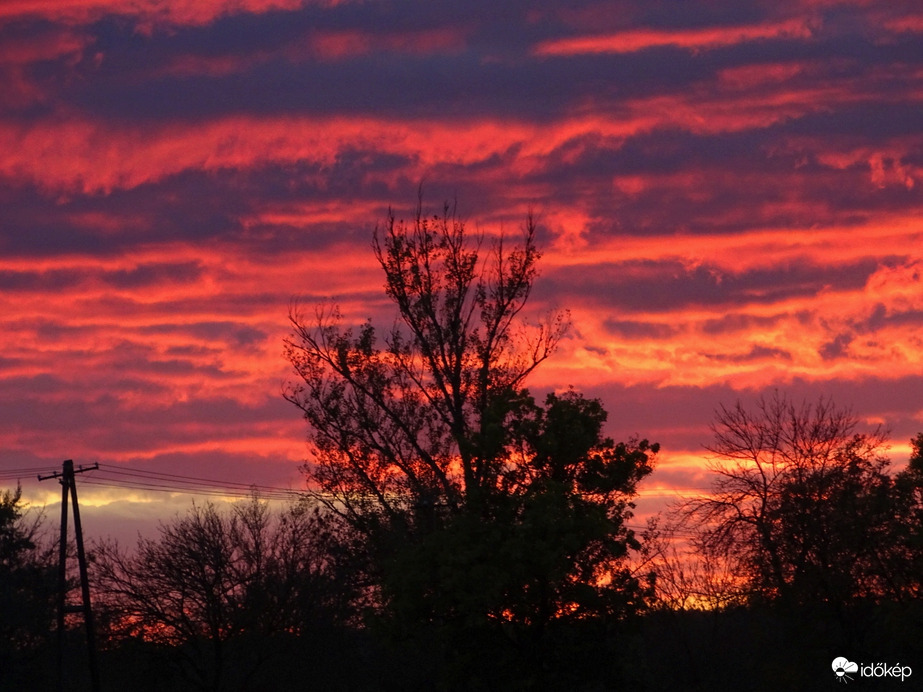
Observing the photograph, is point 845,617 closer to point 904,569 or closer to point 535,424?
point 904,569

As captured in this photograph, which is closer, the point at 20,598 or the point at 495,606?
the point at 495,606

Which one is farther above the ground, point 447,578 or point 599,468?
point 599,468

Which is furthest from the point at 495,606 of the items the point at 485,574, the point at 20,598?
the point at 20,598

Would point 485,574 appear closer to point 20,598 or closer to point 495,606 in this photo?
point 495,606

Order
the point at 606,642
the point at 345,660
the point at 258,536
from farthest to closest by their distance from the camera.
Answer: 1. the point at 258,536
2. the point at 345,660
3. the point at 606,642

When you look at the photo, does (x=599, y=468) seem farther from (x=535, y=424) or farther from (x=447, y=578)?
(x=447, y=578)

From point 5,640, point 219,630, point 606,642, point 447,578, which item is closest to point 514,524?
point 447,578

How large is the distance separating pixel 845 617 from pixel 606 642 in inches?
429

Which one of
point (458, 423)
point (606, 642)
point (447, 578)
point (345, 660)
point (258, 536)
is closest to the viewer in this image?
point (447, 578)

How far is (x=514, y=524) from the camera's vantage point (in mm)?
39719

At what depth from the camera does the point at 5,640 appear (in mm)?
59000

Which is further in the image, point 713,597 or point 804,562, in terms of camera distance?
point 713,597

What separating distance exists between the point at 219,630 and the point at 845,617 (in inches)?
1041

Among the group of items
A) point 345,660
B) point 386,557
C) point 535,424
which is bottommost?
point 345,660
